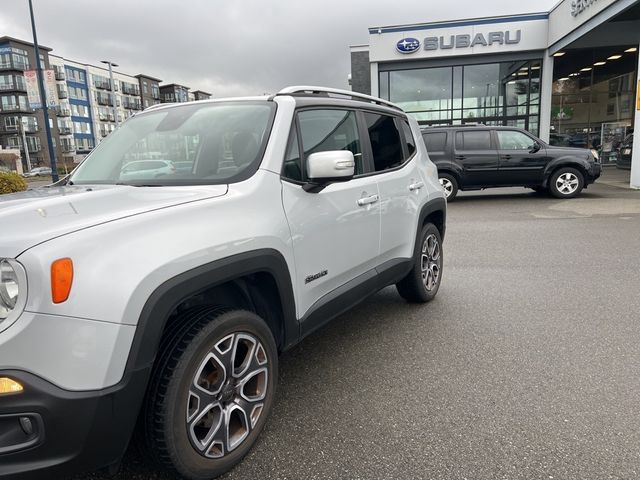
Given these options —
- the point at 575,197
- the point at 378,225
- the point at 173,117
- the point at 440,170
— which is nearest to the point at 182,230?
the point at 173,117

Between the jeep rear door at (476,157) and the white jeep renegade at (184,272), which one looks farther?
the jeep rear door at (476,157)

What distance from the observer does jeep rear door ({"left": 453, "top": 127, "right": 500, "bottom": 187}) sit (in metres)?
11.7

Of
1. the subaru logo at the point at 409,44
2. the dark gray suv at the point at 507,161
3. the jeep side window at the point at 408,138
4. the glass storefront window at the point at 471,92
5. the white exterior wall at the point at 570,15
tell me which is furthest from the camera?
the glass storefront window at the point at 471,92

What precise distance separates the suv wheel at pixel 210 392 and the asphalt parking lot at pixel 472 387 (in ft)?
0.62

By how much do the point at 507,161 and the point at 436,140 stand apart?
1740 mm

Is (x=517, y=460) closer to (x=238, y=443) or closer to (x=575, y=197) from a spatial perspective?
(x=238, y=443)

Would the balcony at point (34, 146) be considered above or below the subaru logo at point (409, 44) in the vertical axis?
below

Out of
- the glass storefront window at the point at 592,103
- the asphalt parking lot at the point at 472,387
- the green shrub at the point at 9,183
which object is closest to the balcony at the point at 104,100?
the glass storefront window at the point at 592,103

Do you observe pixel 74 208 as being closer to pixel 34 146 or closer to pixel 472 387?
pixel 472 387

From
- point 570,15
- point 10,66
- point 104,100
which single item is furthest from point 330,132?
point 104,100

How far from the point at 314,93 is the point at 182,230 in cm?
164

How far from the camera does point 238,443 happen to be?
2258mm

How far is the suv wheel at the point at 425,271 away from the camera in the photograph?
4.27m

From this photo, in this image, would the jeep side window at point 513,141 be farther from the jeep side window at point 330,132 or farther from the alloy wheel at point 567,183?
the jeep side window at point 330,132
